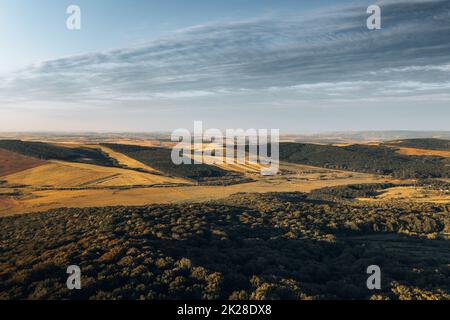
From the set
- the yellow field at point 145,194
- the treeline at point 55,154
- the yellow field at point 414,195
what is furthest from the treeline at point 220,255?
the treeline at point 55,154

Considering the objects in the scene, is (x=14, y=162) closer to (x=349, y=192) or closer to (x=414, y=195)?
(x=349, y=192)

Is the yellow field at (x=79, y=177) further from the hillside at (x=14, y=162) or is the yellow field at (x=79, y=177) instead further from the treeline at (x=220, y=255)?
the treeline at (x=220, y=255)

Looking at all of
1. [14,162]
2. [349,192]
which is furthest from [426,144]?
[14,162]

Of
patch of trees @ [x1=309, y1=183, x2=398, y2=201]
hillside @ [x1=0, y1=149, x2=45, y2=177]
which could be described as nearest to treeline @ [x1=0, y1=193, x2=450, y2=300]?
patch of trees @ [x1=309, y1=183, x2=398, y2=201]

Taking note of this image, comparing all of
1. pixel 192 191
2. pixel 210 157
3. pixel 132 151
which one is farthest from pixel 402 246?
pixel 132 151

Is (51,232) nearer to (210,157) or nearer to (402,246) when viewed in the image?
(402,246)

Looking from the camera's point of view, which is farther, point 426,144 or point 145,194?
point 426,144
